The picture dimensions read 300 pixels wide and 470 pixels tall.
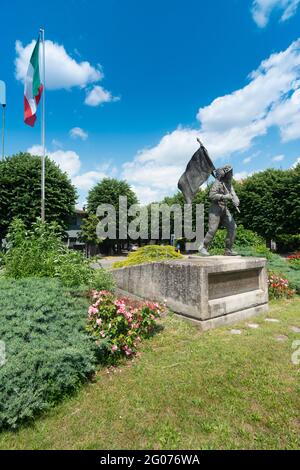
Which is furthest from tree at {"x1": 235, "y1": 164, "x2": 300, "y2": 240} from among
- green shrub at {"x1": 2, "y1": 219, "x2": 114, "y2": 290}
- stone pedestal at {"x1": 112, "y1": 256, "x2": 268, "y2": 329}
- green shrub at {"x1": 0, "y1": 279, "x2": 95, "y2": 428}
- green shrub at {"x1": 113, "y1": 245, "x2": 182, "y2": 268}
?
green shrub at {"x1": 0, "y1": 279, "x2": 95, "y2": 428}

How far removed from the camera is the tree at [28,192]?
68.5 ft

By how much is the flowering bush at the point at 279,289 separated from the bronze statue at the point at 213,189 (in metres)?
2.38

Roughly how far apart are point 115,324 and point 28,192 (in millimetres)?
20605

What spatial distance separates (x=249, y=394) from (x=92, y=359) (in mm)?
1875

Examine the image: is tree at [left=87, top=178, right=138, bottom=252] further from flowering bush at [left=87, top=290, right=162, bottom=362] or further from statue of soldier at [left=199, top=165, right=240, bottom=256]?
flowering bush at [left=87, top=290, right=162, bottom=362]

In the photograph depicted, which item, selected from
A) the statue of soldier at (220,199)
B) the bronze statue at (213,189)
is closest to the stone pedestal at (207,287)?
the bronze statue at (213,189)

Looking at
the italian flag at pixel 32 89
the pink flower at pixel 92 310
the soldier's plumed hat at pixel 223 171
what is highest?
the italian flag at pixel 32 89

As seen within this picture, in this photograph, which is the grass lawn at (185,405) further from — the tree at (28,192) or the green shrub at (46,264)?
the tree at (28,192)

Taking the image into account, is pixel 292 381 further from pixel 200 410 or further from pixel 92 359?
pixel 92 359

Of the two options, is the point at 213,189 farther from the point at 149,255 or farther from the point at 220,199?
the point at 149,255

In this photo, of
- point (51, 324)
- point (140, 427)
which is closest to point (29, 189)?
point (51, 324)

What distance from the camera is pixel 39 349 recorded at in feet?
9.61

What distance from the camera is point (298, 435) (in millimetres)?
2225

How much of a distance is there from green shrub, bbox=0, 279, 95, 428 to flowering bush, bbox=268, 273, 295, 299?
5893 millimetres
